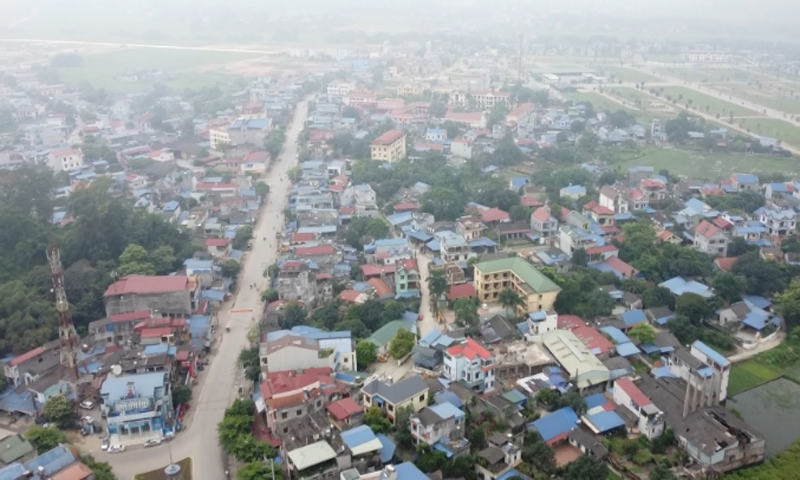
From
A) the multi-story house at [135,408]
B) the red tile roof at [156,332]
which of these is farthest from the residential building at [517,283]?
the multi-story house at [135,408]

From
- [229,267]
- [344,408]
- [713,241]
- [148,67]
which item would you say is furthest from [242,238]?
[148,67]

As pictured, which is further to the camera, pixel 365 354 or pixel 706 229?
pixel 706 229

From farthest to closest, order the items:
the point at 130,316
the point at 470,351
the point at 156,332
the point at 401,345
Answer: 1. the point at 130,316
2. the point at 156,332
3. the point at 401,345
4. the point at 470,351

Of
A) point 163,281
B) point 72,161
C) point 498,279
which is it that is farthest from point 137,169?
point 498,279

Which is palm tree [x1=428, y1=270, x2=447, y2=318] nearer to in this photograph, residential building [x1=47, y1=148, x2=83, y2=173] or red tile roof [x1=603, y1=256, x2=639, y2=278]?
red tile roof [x1=603, y1=256, x2=639, y2=278]

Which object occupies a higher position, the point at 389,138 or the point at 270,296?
the point at 389,138

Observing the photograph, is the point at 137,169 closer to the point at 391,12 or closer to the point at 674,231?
the point at 674,231

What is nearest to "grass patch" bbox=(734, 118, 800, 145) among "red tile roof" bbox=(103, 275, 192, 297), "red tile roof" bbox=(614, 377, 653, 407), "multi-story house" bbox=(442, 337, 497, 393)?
"red tile roof" bbox=(614, 377, 653, 407)

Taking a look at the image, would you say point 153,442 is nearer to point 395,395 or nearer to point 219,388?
point 219,388
